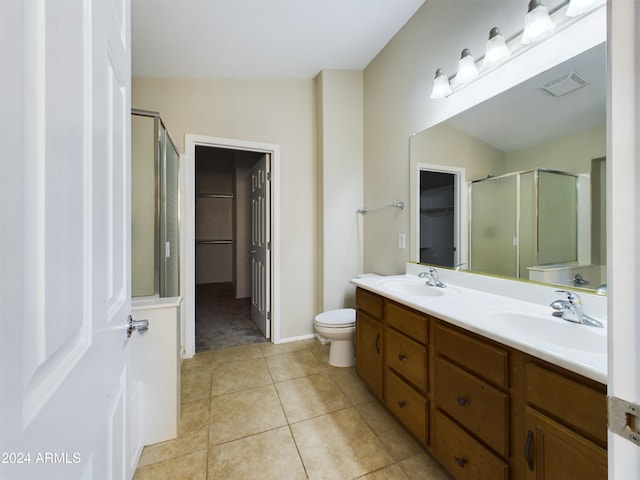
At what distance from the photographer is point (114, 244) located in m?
0.64

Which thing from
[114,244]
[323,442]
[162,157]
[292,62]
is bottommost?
[323,442]

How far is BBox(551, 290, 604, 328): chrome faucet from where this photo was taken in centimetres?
103

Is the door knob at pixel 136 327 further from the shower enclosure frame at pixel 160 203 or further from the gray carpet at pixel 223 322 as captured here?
the gray carpet at pixel 223 322

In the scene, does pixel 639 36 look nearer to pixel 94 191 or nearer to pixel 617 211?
pixel 617 211

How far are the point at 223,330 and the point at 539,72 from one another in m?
3.47

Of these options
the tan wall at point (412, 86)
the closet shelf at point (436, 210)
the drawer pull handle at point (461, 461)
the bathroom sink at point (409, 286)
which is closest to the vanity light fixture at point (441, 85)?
the tan wall at point (412, 86)

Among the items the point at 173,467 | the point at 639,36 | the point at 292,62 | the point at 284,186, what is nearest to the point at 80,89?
the point at 639,36

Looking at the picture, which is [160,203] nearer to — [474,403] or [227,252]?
[474,403]

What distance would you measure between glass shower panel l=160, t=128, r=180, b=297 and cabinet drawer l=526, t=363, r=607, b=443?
6.22 ft

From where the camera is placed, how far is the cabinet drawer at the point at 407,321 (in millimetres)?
1333

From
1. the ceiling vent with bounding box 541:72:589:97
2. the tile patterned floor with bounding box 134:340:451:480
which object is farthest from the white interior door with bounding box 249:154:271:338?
the ceiling vent with bounding box 541:72:589:97

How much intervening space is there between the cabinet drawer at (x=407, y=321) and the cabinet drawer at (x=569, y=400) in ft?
1.56

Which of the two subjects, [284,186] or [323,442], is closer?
[323,442]

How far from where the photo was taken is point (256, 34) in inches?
82.4
